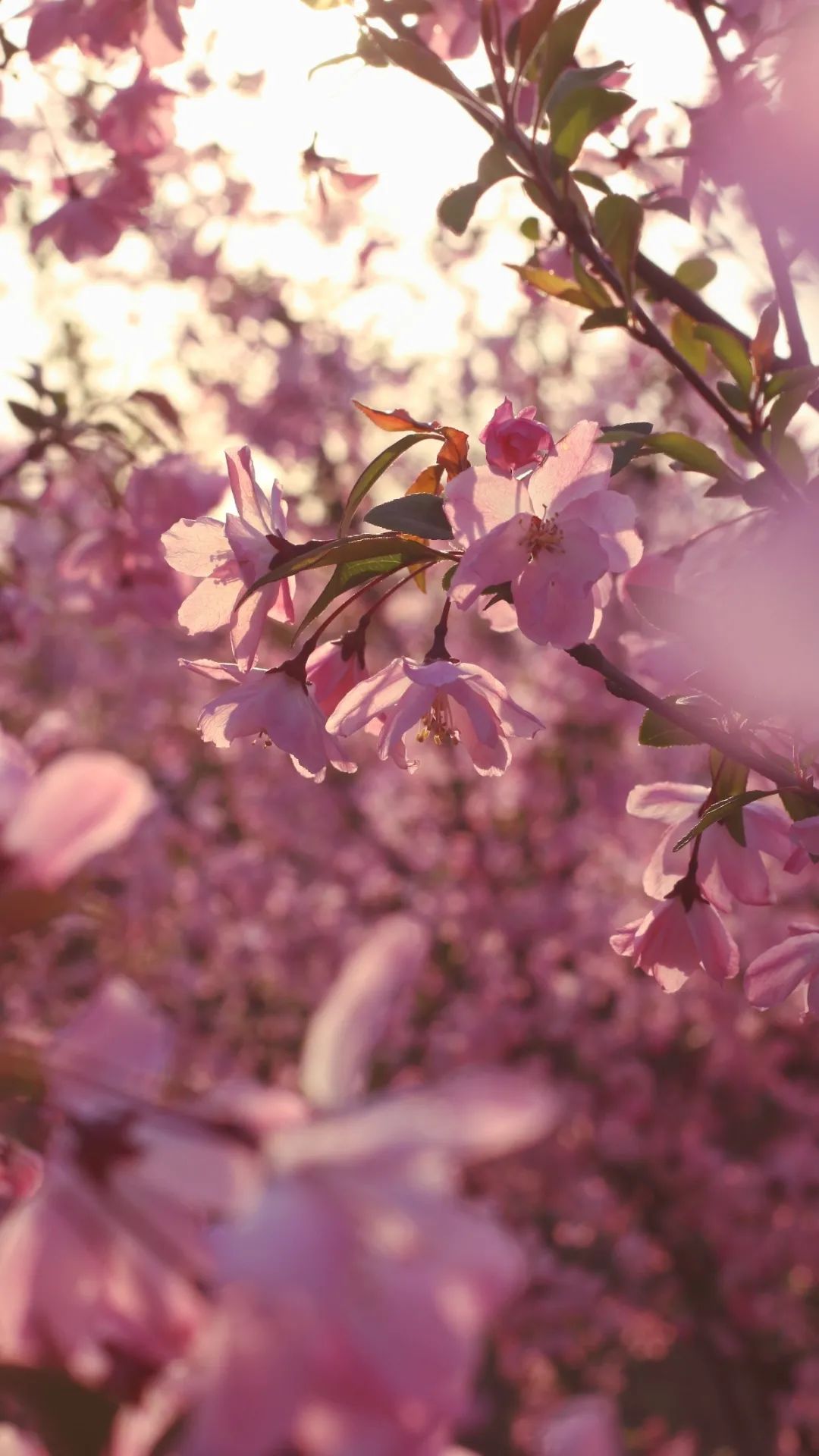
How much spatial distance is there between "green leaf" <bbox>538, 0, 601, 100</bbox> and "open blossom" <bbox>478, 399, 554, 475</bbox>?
46cm

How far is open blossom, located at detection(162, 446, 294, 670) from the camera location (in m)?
1.30

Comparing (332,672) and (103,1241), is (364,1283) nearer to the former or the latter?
(103,1241)

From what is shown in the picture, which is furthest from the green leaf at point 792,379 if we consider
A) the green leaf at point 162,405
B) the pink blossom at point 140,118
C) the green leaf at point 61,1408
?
the pink blossom at point 140,118

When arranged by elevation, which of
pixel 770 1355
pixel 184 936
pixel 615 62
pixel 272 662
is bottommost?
pixel 770 1355

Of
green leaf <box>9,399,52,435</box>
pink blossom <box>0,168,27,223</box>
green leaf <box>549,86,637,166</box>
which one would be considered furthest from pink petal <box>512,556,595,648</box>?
pink blossom <box>0,168,27,223</box>

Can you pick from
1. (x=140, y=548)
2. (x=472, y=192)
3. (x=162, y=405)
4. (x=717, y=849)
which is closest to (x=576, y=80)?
(x=472, y=192)

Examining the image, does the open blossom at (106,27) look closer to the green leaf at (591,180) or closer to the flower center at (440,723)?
the green leaf at (591,180)

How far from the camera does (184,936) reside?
26.5 ft

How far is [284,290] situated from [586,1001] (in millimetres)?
4190

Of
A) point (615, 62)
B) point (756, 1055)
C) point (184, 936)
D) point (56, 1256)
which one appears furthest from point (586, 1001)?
point (56, 1256)

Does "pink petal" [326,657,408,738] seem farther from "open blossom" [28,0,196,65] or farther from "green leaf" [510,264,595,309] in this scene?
"open blossom" [28,0,196,65]

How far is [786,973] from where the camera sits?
1386 mm

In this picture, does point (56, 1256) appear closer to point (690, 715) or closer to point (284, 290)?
point (690, 715)

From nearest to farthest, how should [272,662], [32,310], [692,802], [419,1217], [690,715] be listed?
[419,1217] → [690,715] → [692,802] → [272,662] → [32,310]
